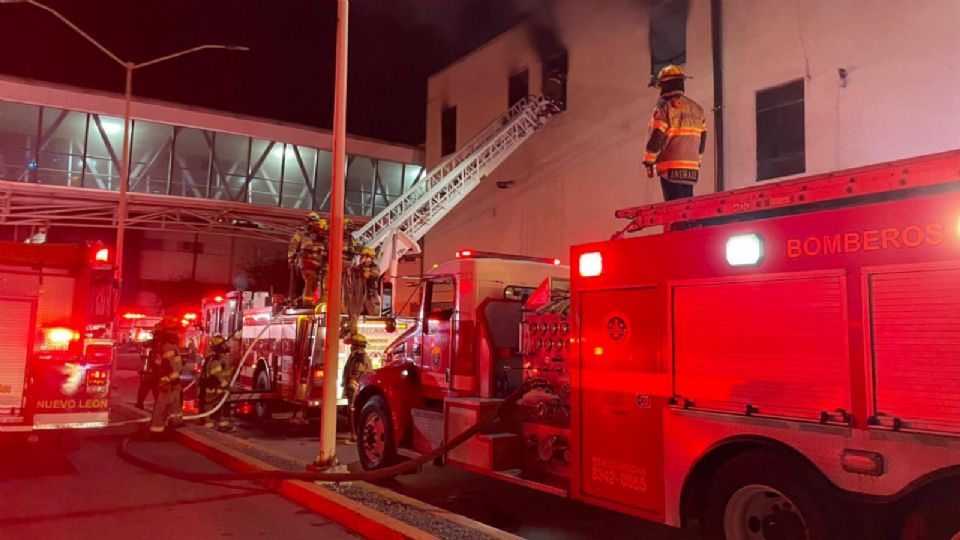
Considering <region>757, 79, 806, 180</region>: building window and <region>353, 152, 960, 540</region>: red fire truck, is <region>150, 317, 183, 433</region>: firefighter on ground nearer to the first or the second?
<region>353, 152, 960, 540</region>: red fire truck

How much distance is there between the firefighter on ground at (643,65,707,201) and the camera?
6.34m

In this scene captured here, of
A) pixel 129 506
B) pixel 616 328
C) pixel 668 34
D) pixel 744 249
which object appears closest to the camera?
pixel 744 249

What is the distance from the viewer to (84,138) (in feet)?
77.9

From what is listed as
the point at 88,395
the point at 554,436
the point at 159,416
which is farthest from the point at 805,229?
the point at 159,416

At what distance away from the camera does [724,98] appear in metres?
13.9

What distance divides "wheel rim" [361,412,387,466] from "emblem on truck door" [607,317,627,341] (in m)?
3.33

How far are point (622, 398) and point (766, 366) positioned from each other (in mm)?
1159

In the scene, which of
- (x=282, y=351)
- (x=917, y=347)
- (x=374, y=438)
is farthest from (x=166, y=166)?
(x=917, y=347)

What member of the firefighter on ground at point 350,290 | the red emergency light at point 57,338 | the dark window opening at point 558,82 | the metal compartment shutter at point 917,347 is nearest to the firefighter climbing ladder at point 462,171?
the dark window opening at point 558,82

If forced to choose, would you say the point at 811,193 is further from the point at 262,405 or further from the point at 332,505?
the point at 262,405

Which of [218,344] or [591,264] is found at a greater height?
[591,264]

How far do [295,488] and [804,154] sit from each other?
10.7m

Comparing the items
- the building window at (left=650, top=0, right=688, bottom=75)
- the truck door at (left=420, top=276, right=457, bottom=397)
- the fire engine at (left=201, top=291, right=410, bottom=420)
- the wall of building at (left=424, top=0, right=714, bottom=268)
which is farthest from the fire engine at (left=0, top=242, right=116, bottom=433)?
the building window at (left=650, top=0, right=688, bottom=75)

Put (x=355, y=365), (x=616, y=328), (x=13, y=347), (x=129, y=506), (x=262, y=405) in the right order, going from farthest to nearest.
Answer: (x=262, y=405), (x=355, y=365), (x=13, y=347), (x=129, y=506), (x=616, y=328)
